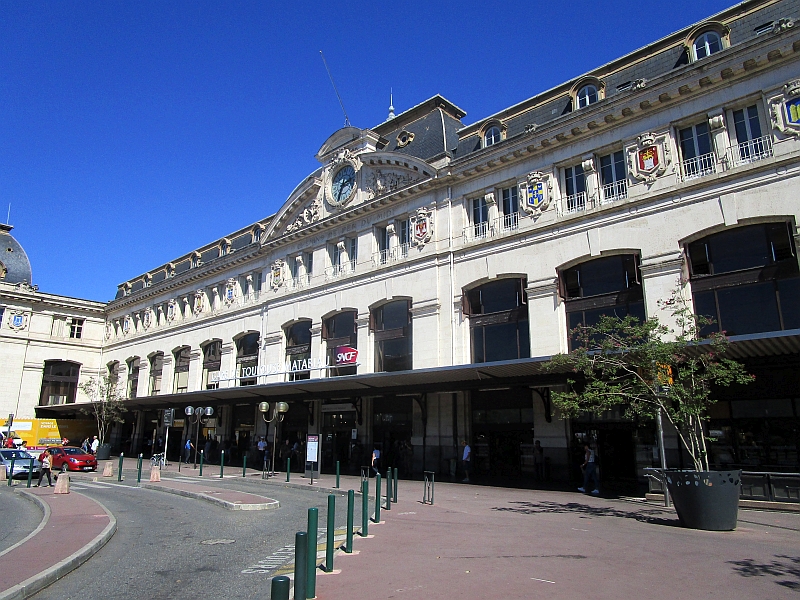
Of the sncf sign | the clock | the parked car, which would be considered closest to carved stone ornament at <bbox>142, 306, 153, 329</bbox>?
the parked car

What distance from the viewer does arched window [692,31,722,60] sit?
21422 mm

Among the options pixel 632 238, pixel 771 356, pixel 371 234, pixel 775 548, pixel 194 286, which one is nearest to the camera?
pixel 775 548

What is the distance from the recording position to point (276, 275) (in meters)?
37.2

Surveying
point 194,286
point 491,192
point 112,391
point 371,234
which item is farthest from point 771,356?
point 112,391

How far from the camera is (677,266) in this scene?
2033cm

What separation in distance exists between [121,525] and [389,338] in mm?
17688

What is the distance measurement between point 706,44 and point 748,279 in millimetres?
9247

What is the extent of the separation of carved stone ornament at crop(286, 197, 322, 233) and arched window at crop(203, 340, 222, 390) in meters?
10.7

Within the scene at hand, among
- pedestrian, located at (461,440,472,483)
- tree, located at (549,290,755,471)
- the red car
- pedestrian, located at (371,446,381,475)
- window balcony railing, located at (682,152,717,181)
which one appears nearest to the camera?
tree, located at (549,290,755,471)

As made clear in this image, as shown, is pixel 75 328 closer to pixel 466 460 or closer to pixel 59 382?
pixel 59 382

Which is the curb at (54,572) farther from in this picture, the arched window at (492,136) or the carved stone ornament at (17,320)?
the carved stone ornament at (17,320)

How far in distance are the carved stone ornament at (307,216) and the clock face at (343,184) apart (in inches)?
54.0

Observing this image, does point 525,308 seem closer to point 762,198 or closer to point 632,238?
point 632,238

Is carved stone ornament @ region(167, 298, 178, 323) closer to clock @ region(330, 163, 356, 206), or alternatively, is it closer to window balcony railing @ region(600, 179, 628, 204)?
clock @ region(330, 163, 356, 206)
